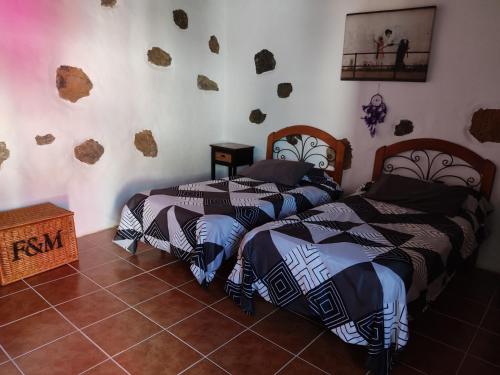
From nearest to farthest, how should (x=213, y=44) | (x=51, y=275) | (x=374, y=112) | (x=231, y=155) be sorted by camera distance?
(x=51, y=275), (x=374, y=112), (x=231, y=155), (x=213, y=44)

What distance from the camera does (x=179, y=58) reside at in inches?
149

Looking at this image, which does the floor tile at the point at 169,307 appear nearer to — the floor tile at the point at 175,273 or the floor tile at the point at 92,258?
the floor tile at the point at 175,273

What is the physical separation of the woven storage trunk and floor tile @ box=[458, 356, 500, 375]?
104 inches

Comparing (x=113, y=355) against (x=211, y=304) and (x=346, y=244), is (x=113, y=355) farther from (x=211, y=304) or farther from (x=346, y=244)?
(x=346, y=244)

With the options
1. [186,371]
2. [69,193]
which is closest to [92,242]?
[69,193]

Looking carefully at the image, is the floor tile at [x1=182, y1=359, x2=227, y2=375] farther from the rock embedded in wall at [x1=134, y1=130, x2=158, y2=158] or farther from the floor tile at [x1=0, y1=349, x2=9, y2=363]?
the rock embedded in wall at [x1=134, y1=130, x2=158, y2=158]

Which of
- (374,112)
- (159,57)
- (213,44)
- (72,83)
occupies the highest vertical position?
(213,44)

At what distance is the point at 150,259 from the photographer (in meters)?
2.90

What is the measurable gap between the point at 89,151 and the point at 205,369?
223 cm

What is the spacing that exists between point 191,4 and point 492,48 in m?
2.74

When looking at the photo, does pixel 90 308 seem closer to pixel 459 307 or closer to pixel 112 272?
pixel 112 272

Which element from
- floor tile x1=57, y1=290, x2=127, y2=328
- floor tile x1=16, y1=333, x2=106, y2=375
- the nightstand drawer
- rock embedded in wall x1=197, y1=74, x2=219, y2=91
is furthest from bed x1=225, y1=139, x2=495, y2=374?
rock embedded in wall x1=197, y1=74, x2=219, y2=91

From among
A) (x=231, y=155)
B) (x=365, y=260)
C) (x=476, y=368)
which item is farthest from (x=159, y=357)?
(x=231, y=155)

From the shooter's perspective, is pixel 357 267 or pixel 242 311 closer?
pixel 357 267
